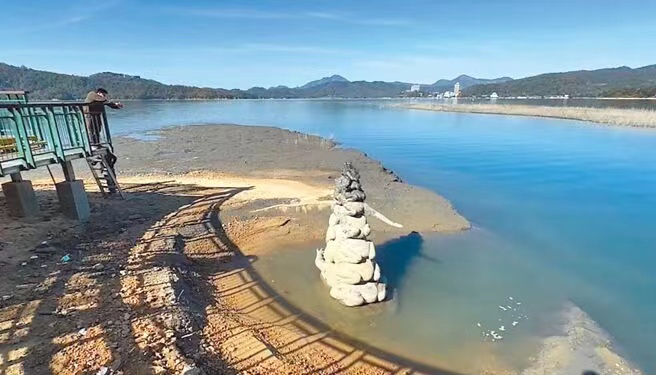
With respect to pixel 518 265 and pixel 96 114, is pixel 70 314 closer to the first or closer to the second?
pixel 96 114

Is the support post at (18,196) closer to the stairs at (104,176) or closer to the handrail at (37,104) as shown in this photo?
the handrail at (37,104)

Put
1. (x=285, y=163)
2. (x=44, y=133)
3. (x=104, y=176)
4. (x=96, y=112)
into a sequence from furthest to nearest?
(x=285, y=163) < (x=104, y=176) < (x=96, y=112) < (x=44, y=133)

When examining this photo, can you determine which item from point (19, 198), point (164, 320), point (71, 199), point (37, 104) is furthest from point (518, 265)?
point (19, 198)

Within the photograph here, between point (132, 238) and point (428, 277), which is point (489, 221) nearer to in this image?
point (428, 277)

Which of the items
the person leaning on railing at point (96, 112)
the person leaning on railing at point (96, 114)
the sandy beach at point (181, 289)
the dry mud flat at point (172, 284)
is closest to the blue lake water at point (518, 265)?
the sandy beach at point (181, 289)

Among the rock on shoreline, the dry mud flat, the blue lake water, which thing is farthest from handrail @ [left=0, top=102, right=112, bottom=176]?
the rock on shoreline

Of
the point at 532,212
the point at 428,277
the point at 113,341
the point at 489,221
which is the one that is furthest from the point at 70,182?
the point at 532,212

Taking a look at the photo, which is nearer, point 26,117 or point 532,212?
point 26,117

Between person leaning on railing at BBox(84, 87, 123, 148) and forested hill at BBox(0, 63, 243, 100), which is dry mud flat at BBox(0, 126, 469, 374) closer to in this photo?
person leaning on railing at BBox(84, 87, 123, 148)
